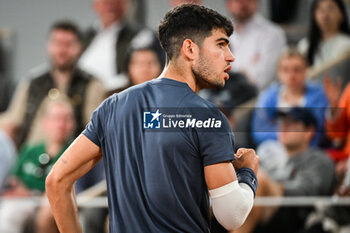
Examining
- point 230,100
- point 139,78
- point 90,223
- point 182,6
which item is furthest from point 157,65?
point 182,6

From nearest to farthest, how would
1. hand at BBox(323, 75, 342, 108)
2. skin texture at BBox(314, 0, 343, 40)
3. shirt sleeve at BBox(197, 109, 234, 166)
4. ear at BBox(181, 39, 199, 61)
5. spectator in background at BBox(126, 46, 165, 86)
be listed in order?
shirt sleeve at BBox(197, 109, 234, 166) < ear at BBox(181, 39, 199, 61) < spectator in background at BBox(126, 46, 165, 86) < hand at BBox(323, 75, 342, 108) < skin texture at BBox(314, 0, 343, 40)

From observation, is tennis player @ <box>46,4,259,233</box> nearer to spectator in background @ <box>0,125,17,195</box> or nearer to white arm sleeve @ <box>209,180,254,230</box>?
white arm sleeve @ <box>209,180,254,230</box>

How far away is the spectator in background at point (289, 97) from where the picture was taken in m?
3.81

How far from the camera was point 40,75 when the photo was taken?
4.30m

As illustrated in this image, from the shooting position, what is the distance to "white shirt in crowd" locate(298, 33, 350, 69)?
419cm

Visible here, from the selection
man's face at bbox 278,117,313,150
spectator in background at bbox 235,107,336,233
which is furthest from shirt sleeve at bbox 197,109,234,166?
man's face at bbox 278,117,313,150

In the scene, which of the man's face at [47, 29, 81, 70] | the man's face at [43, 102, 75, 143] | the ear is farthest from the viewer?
the man's face at [47, 29, 81, 70]

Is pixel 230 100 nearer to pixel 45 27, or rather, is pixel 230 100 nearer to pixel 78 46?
pixel 78 46

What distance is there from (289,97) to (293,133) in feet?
0.99

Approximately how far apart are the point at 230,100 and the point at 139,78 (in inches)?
27.1

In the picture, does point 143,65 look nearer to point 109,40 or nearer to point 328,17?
point 109,40

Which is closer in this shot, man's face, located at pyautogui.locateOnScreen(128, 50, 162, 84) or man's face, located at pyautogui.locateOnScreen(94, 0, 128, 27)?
man's face, located at pyautogui.locateOnScreen(128, 50, 162, 84)

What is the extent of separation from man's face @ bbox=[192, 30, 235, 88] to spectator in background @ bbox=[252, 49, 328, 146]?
2134 mm

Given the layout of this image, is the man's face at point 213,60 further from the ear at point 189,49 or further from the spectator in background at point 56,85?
the spectator in background at point 56,85
